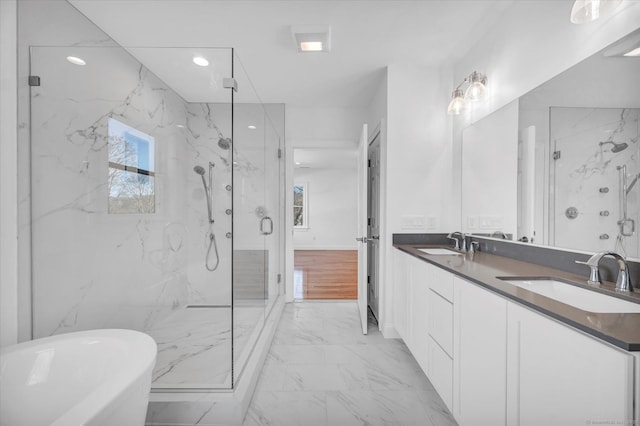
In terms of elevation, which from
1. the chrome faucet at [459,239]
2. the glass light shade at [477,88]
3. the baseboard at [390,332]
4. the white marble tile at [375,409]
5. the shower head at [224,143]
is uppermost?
the glass light shade at [477,88]

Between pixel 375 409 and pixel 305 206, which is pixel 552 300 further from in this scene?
pixel 305 206

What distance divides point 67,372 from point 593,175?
7.72ft

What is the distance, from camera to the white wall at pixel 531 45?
1.23 metres

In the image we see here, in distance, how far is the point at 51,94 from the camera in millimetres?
1564

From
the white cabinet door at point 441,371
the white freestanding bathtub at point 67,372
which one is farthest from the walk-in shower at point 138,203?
the white cabinet door at point 441,371

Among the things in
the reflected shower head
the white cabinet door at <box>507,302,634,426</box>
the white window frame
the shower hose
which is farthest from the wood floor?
the reflected shower head

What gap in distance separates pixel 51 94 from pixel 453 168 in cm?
290

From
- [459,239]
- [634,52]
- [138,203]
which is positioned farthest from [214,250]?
[634,52]

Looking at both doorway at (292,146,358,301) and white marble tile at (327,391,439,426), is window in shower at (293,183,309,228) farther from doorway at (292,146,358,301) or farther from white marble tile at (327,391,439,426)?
white marble tile at (327,391,439,426)

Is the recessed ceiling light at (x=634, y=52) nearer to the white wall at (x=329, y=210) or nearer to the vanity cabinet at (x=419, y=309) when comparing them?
the vanity cabinet at (x=419, y=309)

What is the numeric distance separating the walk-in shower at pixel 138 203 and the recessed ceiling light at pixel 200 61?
47 mm

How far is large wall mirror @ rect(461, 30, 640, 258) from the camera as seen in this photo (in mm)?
1103

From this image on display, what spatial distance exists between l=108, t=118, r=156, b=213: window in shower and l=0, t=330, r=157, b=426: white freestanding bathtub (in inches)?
35.5

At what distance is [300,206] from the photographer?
325 inches
